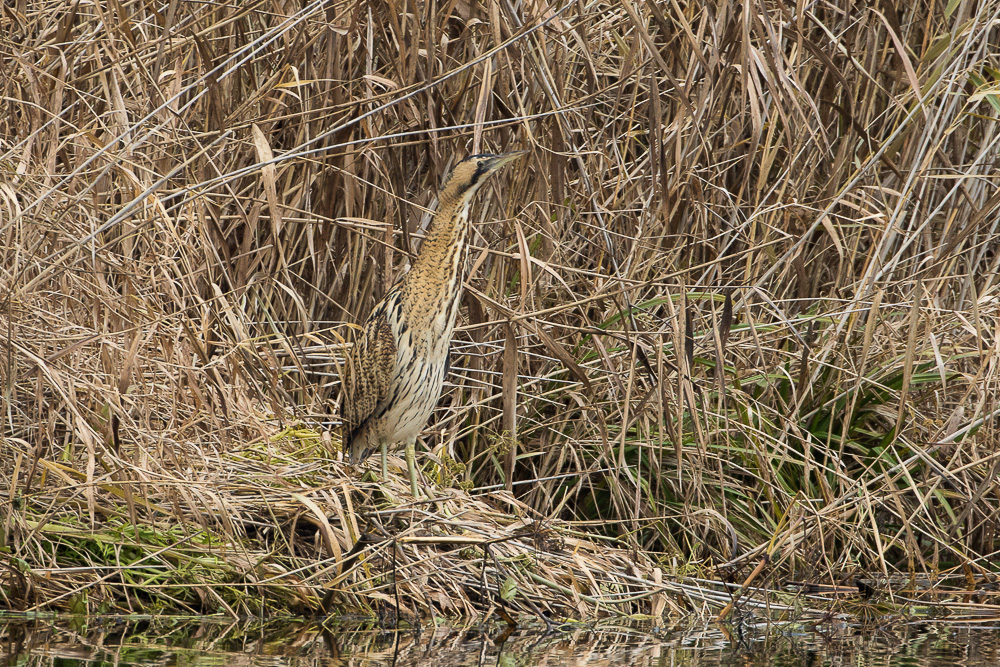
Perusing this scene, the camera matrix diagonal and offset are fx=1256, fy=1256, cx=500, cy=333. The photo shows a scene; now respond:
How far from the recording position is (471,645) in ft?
12.0

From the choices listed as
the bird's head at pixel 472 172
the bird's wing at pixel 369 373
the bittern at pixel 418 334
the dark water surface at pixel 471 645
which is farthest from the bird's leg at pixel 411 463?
the bird's head at pixel 472 172

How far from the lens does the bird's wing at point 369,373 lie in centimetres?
453

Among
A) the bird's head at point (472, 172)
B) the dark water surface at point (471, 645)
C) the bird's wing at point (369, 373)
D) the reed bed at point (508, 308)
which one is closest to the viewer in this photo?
the dark water surface at point (471, 645)

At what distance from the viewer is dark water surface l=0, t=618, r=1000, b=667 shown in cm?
333

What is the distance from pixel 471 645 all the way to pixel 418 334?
1.25m

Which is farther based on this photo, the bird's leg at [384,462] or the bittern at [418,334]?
the bird's leg at [384,462]

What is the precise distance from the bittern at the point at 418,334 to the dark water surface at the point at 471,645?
89cm

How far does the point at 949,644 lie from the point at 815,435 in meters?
1.33

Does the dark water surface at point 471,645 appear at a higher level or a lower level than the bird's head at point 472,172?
lower

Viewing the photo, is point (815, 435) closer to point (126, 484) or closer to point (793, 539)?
point (793, 539)

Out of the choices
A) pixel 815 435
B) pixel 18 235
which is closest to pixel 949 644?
pixel 815 435

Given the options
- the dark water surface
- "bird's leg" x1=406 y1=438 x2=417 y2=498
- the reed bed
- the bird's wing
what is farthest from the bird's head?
the dark water surface

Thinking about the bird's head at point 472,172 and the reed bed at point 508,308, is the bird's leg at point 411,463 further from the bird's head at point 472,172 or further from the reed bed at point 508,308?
the bird's head at point 472,172

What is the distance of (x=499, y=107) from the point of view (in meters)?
5.39
